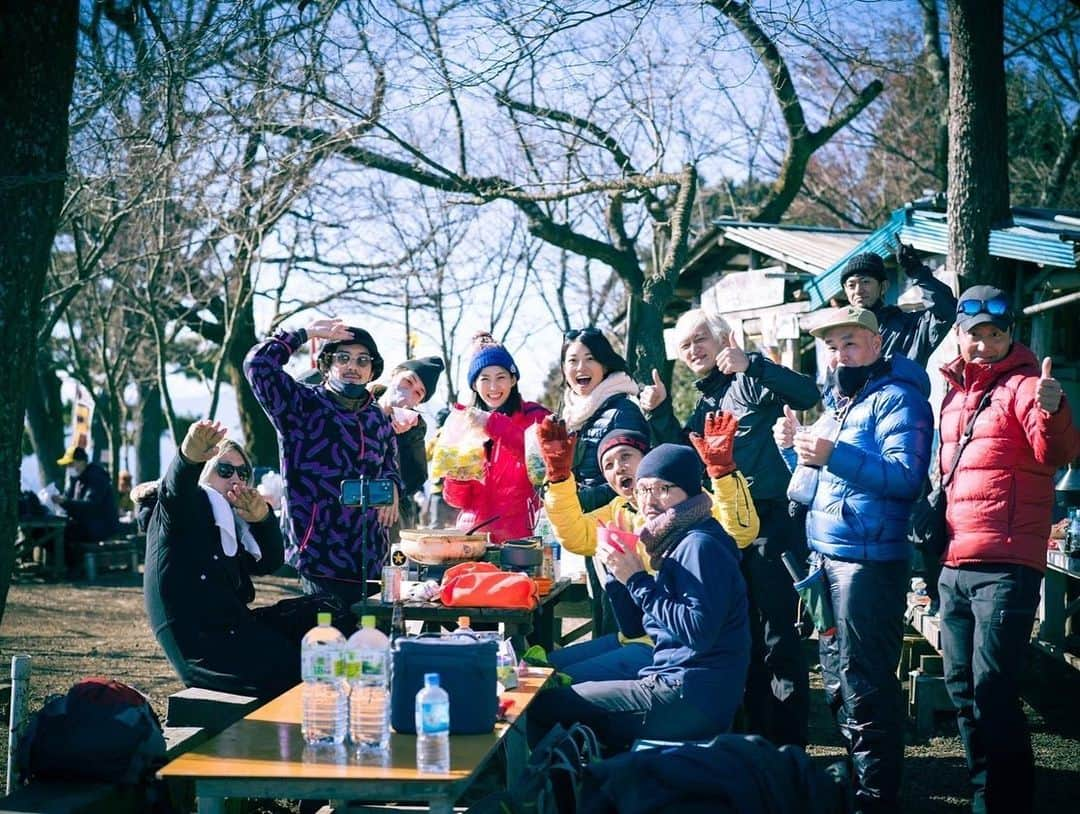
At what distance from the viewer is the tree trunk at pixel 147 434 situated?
29.8 metres

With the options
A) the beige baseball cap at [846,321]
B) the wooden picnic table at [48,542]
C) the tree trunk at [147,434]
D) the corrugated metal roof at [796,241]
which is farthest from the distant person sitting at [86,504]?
the tree trunk at [147,434]

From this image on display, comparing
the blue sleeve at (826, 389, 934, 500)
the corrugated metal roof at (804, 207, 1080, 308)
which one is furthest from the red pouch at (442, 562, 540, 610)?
the corrugated metal roof at (804, 207, 1080, 308)

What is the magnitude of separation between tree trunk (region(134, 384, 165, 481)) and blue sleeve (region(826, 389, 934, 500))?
27.3m

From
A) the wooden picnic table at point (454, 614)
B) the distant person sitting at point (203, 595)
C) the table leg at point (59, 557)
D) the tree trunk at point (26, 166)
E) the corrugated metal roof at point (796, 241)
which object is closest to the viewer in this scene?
the tree trunk at point (26, 166)

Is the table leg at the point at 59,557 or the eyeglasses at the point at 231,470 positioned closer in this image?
the eyeglasses at the point at 231,470

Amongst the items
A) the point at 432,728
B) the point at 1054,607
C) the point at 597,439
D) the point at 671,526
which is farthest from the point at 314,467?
the point at 1054,607

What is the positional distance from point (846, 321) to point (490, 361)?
2025mm

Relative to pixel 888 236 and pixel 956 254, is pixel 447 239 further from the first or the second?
pixel 956 254

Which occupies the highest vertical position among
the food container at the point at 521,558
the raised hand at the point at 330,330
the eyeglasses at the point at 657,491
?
the raised hand at the point at 330,330

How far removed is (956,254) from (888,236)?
243cm

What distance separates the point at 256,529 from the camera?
17.5 ft

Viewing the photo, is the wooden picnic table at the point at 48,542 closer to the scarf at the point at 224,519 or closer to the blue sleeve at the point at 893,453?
the scarf at the point at 224,519

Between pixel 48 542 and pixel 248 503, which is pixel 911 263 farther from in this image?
pixel 48 542

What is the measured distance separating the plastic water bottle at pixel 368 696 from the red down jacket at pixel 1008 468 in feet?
7.93
